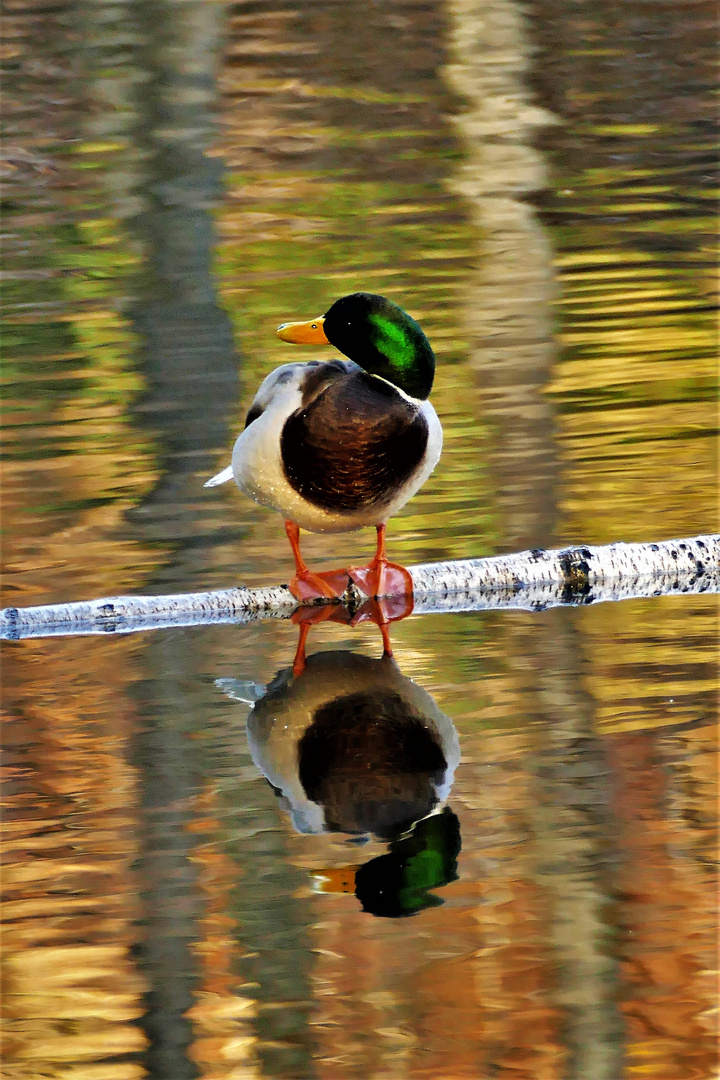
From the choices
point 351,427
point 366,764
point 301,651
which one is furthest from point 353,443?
point 366,764

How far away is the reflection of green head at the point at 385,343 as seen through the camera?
4637 mm

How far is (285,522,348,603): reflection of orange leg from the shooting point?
191 inches

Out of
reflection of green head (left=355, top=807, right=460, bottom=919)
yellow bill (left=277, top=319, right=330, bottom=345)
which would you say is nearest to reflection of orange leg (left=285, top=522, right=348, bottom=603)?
yellow bill (left=277, top=319, right=330, bottom=345)

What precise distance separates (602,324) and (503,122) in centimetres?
690

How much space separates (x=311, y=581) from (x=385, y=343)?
0.67 meters

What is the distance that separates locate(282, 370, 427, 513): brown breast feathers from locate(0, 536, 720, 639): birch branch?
296 mm

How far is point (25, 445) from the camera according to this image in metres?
6.87

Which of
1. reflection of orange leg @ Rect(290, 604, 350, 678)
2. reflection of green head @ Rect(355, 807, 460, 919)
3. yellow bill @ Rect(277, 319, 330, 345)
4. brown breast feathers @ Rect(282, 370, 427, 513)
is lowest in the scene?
reflection of orange leg @ Rect(290, 604, 350, 678)

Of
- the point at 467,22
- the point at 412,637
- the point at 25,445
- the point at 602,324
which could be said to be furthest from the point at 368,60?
the point at 412,637

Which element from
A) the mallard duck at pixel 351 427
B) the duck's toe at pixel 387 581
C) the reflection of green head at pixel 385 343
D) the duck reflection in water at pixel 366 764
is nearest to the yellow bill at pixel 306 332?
the mallard duck at pixel 351 427

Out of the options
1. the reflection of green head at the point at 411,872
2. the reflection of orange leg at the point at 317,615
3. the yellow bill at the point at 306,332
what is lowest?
the reflection of orange leg at the point at 317,615

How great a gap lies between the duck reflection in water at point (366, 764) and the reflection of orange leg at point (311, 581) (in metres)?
0.26

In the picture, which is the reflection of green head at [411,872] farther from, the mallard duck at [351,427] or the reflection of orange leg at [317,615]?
the reflection of orange leg at [317,615]

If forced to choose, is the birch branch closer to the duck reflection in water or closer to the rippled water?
the rippled water
